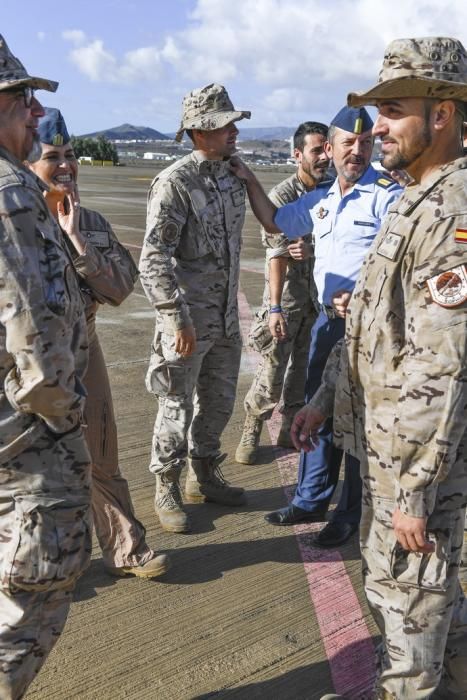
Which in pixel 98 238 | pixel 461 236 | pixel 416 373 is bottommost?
pixel 416 373

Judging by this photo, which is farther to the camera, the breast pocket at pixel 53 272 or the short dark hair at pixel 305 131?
the short dark hair at pixel 305 131

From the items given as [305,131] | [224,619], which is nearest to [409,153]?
[224,619]

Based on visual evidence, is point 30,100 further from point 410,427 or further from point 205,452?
point 205,452

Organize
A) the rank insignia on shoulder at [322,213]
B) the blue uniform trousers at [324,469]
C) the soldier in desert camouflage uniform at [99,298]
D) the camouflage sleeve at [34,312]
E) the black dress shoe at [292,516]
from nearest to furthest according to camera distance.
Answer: the camouflage sleeve at [34,312] → the soldier in desert camouflage uniform at [99,298] → the rank insignia on shoulder at [322,213] → the blue uniform trousers at [324,469] → the black dress shoe at [292,516]

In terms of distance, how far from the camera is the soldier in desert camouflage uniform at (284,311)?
499cm

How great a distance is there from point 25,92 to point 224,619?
2283 mm

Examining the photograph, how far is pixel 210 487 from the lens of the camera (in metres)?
4.39

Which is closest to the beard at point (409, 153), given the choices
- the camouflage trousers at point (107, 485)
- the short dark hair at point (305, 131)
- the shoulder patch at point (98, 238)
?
the shoulder patch at point (98, 238)

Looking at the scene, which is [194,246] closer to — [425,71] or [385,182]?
[385,182]

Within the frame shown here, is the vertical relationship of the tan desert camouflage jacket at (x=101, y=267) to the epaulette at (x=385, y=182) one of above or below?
below

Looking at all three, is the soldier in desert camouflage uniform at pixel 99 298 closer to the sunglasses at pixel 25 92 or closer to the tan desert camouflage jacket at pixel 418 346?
the sunglasses at pixel 25 92

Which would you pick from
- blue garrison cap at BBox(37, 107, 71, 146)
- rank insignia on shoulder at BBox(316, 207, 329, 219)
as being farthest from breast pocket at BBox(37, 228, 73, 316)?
rank insignia on shoulder at BBox(316, 207, 329, 219)

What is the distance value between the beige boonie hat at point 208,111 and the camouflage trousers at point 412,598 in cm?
233

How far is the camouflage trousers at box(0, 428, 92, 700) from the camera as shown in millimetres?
2232
